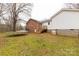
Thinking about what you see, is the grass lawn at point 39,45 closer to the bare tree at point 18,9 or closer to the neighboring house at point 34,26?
the neighboring house at point 34,26

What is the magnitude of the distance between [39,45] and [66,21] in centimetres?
41

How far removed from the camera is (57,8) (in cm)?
221

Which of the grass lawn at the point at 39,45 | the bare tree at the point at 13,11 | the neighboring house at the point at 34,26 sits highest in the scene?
the bare tree at the point at 13,11

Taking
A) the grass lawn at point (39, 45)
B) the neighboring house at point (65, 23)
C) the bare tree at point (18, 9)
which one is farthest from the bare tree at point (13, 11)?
the neighboring house at point (65, 23)

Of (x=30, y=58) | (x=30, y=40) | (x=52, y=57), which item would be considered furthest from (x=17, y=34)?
(x=52, y=57)

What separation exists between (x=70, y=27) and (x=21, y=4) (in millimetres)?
608

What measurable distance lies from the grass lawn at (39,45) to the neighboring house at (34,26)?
6cm

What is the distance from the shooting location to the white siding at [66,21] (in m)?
2.17

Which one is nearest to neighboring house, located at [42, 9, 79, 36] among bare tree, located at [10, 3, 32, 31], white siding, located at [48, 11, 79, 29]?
white siding, located at [48, 11, 79, 29]

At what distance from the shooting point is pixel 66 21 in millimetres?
2193

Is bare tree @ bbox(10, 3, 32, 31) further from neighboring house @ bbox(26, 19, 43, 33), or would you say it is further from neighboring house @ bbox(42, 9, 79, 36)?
neighboring house @ bbox(42, 9, 79, 36)

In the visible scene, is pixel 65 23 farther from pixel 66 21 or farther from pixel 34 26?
pixel 34 26

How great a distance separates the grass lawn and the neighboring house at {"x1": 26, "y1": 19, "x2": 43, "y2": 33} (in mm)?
58

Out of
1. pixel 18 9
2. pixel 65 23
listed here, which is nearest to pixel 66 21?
pixel 65 23
